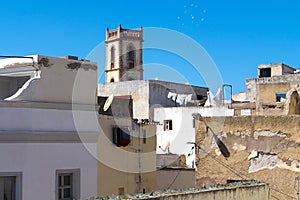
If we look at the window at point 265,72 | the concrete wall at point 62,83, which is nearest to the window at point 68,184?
the concrete wall at point 62,83

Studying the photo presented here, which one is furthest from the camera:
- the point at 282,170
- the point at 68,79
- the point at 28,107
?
the point at 282,170

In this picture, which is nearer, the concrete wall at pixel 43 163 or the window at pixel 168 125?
the concrete wall at pixel 43 163

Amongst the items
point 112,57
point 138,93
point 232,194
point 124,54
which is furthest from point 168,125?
point 112,57

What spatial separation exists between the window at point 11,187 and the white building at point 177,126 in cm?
2113

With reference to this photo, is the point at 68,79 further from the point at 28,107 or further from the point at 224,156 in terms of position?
the point at 224,156

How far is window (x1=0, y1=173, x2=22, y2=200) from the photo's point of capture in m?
10.6

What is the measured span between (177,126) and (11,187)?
23.1 m

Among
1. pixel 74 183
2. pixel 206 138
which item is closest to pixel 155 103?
pixel 206 138

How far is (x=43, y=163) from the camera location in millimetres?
11148

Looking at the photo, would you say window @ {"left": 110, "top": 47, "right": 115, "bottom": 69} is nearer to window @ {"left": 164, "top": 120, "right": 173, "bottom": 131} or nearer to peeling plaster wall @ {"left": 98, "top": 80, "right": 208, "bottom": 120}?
peeling plaster wall @ {"left": 98, "top": 80, "right": 208, "bottom": 120}

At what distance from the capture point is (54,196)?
445 inches

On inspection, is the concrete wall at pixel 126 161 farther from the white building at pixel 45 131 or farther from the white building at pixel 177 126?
the white building at pixel 177 126

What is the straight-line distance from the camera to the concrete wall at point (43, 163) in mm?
10547

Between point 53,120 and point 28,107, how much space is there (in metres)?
0.73
